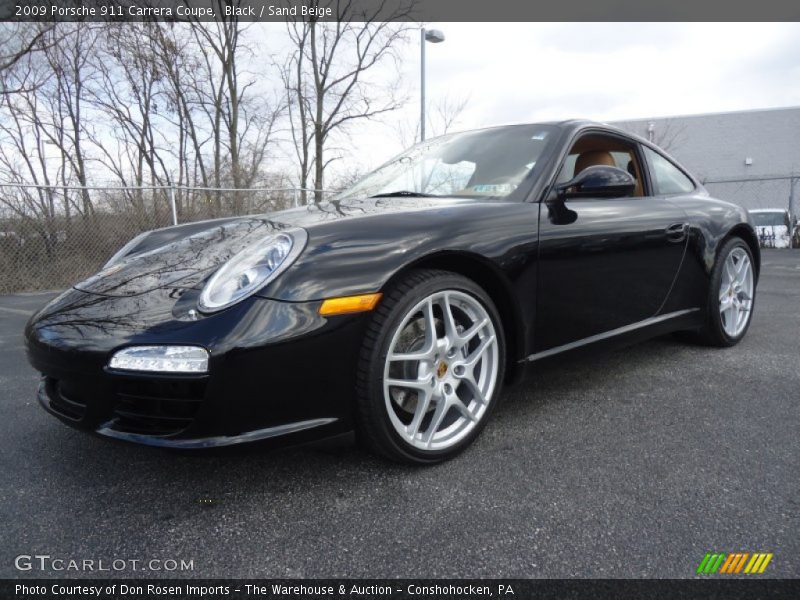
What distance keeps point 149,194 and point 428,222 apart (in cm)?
797

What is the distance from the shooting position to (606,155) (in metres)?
2.88

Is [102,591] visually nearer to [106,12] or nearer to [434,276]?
[434,276]

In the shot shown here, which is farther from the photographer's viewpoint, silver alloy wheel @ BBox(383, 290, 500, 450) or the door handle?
the door handle

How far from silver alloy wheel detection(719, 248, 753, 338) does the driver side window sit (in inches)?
32.4

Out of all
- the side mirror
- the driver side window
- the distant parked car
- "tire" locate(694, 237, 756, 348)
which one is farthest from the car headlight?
the distant parked car

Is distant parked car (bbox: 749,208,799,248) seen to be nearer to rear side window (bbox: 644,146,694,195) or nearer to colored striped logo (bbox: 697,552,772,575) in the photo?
rear side window (bbox: 644,146,694,195)

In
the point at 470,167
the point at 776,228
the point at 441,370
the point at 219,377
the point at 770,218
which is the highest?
the point at 470,167

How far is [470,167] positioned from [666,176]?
1394 mm

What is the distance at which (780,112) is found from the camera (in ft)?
78.3

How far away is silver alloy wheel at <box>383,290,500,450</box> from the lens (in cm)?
177

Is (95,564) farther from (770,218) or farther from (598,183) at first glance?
(770,218)

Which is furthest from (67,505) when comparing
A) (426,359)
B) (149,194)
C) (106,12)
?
(106,12)

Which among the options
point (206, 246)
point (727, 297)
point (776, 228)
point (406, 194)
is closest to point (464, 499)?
point (206, 246)

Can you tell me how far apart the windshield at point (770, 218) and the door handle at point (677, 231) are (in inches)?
438
